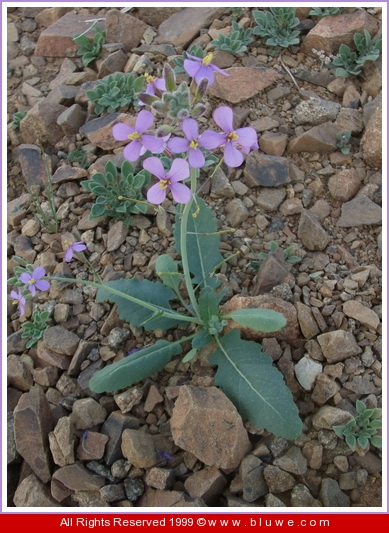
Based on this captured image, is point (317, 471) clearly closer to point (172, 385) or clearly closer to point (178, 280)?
point (172, 385)

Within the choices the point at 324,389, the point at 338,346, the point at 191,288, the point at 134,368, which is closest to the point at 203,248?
the point at 191,288

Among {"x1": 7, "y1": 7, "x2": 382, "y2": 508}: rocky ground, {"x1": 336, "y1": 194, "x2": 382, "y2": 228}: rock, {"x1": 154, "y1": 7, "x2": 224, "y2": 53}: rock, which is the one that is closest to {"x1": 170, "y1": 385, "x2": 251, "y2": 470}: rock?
{"x1": 7, "y1": 7, "x2": 382, "y2": 508}: rocky ground

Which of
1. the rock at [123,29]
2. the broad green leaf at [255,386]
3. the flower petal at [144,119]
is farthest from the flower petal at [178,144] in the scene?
the rock at [123,29]

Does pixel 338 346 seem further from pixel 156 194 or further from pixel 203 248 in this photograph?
pixel 156 194

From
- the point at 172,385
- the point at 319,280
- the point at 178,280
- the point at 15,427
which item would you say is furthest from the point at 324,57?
the point at 15,427

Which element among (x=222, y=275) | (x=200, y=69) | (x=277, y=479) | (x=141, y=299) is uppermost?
(x=200, y=69)

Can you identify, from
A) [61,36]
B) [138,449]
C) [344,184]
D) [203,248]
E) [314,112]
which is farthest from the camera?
[61,36]

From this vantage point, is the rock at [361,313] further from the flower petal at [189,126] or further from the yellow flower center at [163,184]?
the flower petal at [189,126]
